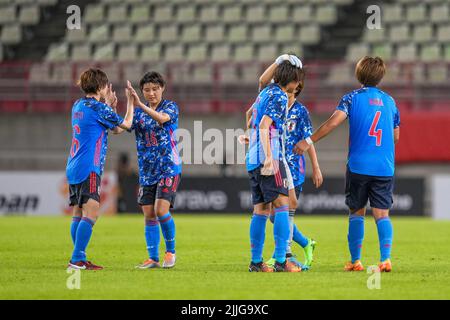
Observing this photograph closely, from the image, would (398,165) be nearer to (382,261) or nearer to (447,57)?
(447,57)

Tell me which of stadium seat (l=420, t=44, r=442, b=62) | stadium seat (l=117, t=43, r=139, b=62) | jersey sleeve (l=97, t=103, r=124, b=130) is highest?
stadium seat (l=117, t=43, r=139, b=62)

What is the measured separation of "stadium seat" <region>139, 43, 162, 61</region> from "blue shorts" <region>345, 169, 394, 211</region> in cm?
1919

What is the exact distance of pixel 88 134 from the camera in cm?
1088

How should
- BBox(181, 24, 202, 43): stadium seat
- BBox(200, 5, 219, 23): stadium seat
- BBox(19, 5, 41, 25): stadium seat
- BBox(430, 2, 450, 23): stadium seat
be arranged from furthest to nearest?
BBox(19, 5, 41, 25): stadium seat → BBox(200, 5, 219, 23): stadium seat → BBox(181, 24, 202, 43): stadium seat → BBox(430, 2, 450, 23): stadium seat

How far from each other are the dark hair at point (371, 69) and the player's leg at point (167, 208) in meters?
2.35

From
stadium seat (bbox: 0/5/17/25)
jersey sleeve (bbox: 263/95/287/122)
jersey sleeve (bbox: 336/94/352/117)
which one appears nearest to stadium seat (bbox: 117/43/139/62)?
stadium seat (bbox: 0/5/17/25)

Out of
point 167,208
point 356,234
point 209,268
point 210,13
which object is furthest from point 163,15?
point 356,234

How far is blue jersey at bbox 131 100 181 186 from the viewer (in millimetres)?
11195

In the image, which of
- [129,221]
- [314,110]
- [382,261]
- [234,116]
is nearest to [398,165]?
[314,110]

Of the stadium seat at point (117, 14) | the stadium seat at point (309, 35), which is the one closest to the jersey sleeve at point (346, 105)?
the stadium seat at point (309, 35)

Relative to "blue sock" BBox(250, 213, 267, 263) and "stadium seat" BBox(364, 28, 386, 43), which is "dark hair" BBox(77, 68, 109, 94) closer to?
"blue sock" BBox(250, 213, 267, 263)

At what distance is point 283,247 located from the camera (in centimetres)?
1042

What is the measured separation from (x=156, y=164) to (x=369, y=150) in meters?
2.34

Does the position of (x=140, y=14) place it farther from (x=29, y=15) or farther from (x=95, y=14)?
(x=29, y=15)
